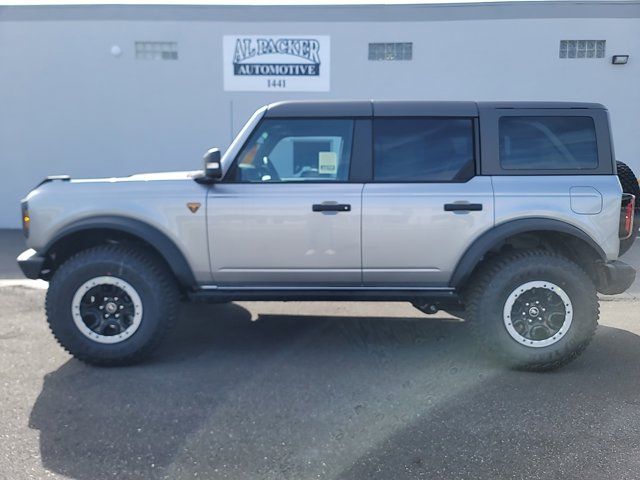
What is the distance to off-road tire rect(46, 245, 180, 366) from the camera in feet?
13.7

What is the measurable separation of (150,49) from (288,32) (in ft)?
8.87

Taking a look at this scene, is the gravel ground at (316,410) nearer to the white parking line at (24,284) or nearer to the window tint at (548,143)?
the window tint at (548,143)

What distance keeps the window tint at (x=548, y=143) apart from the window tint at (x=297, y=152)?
4.01 feet

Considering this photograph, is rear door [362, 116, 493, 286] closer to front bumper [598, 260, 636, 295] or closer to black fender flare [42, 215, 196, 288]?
front bumper [598, 260, 636, 295]

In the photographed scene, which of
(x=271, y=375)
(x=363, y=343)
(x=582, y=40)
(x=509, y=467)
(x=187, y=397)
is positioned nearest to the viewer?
(x=509, y=467)

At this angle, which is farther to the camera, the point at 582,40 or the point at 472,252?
the point at 582,40

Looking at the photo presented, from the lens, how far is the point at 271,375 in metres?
4.12

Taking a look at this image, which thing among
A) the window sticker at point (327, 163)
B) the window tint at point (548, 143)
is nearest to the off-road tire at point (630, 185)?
the window tint at point (548, 143)

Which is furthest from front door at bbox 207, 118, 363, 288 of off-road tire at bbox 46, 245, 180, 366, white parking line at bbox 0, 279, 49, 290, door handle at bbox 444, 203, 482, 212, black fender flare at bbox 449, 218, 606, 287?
white parking line at bbox 0, 279, 49, 290

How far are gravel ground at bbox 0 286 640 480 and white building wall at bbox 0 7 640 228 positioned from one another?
21.7ft

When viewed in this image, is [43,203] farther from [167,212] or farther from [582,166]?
[582,166]

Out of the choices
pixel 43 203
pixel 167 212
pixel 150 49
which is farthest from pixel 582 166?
pixel 150 49

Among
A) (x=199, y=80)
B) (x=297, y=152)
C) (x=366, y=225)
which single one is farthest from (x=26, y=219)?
(x=199, y=80)

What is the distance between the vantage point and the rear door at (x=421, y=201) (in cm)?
416
